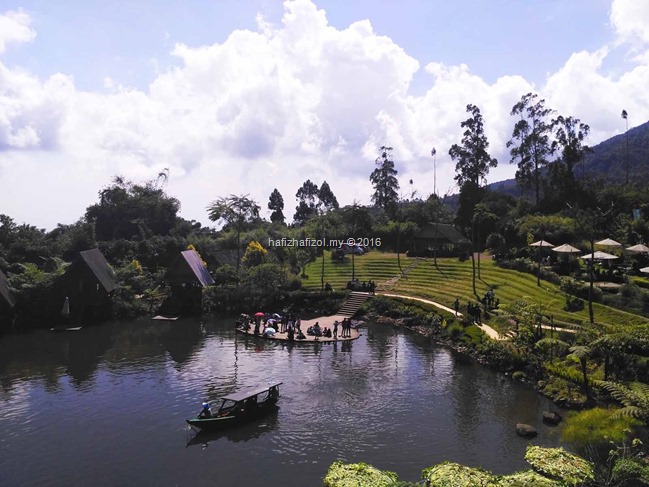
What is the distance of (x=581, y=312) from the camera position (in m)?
39.5

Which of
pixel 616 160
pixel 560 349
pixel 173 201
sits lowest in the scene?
pixel 560 349

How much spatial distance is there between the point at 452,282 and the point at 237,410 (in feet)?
127

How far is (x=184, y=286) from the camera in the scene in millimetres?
58750

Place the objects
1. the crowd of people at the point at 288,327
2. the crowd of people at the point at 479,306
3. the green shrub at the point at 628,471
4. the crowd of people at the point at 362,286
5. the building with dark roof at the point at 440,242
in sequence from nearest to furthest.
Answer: the green shrub at the point at 628,471 → the crowd of people at the point at 288,327 → the crowd of people at the point at 479,306 → the crowd of people at the point at 362,286 → the building with dark roof at the point at 440,242

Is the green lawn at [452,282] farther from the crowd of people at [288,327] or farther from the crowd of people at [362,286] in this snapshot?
the crowd of people at [288,327]

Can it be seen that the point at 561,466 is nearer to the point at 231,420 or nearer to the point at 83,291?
the point at 231,420

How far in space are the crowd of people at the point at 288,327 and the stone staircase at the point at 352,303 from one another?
5482 mm

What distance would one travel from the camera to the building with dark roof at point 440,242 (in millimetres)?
73938

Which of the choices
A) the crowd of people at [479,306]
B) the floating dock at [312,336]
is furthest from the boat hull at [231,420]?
the crowd of people at [479,306]

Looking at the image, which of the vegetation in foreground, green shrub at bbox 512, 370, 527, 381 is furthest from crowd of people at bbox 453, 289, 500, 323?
the vegetation in foreground

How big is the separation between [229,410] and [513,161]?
241 ft

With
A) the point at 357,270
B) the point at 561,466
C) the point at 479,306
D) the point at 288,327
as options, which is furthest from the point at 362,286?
the point at 561,466

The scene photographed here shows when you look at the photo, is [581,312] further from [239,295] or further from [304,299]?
[239,295]

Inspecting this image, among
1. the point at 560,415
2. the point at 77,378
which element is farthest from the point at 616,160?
Answer: the point at 77,378
